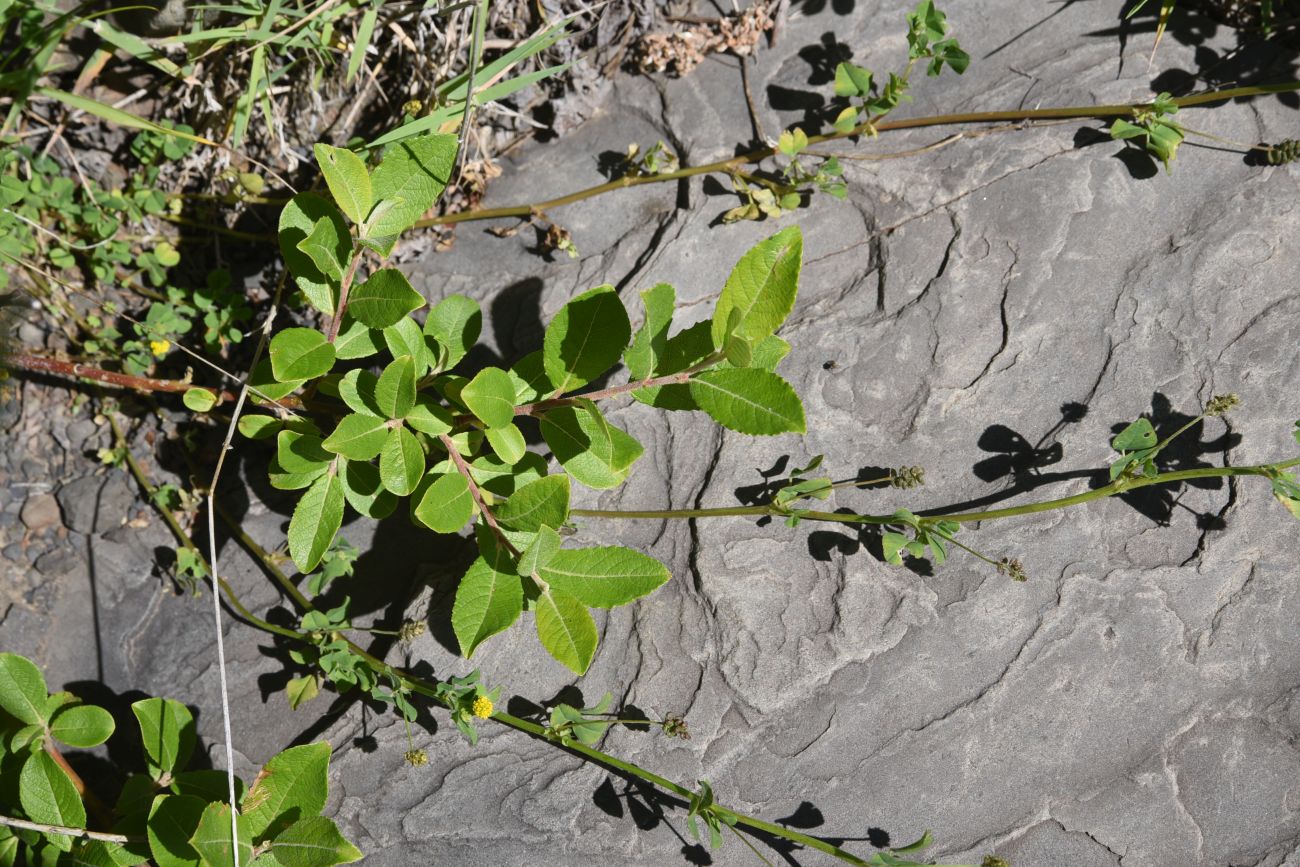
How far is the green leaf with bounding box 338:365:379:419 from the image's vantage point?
218 cm

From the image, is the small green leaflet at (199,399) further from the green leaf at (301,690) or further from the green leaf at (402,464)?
the green leaf at (301,690)

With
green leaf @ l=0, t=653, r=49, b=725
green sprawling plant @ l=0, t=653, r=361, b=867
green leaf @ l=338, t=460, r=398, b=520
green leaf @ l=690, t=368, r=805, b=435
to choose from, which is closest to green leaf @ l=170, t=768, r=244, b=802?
green sprawling plant @ l=0, t=653, r=361, b=867

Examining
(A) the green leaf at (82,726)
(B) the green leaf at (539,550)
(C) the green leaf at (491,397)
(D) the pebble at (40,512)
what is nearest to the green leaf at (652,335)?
(C) the green leaf at (491,397)

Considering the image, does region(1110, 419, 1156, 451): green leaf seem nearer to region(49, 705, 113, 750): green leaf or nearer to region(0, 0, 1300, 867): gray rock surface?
region(0, 0, 1300, 867): gray rock surface

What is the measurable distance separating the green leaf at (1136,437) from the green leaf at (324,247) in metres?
2.00

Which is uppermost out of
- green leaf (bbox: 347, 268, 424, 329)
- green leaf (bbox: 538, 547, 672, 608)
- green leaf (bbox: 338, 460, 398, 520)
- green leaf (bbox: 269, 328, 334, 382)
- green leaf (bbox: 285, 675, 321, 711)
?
green leaf (bbox: 347, 268, 424, 329)

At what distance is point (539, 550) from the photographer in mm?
1942

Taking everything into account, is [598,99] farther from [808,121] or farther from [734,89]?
[808,121]

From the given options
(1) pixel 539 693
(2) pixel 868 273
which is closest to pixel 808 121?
(2) pixel 868 273

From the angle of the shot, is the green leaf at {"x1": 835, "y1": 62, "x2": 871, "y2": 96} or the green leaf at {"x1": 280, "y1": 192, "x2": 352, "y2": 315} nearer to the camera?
the green leaf at {"x1": 280, "y1": 192, "x2": 352, "y2": 315}

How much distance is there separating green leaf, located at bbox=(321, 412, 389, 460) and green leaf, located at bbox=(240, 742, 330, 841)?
78cm

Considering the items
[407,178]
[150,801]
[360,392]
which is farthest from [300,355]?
[150,801]

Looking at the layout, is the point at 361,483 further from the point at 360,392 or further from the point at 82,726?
the point at 82,726

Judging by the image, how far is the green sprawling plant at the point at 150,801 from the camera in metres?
2.25
